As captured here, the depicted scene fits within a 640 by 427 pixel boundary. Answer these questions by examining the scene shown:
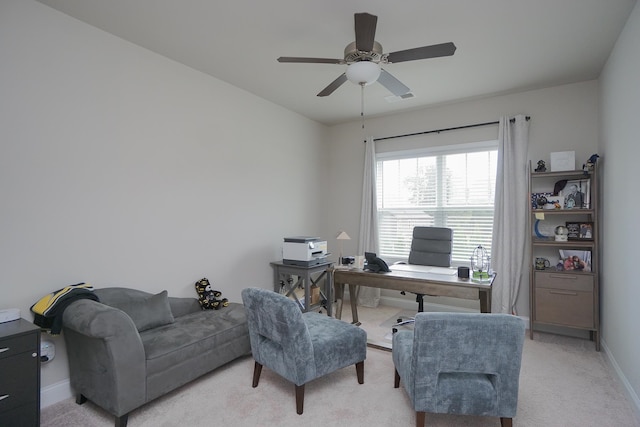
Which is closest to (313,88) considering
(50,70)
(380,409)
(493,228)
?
(50,70)

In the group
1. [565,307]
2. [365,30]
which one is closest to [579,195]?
[565,307]

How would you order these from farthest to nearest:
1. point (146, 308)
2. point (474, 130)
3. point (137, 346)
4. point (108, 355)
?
point (474, 130), point (146, 308), point (137, 346), point (108, 355)

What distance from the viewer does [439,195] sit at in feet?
14.6

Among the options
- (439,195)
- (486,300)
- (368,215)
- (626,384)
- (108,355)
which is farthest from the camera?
(368,215)

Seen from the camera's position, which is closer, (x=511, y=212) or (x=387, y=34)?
(x=387, y=34)

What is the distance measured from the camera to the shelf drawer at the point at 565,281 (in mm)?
3203

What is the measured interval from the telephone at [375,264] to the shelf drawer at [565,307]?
5.26 feet

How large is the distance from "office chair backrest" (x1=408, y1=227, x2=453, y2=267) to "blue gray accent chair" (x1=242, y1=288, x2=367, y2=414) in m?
1.49

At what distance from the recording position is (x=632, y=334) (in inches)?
90.8

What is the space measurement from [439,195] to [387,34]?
2.42 m

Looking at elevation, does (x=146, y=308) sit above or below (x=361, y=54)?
below

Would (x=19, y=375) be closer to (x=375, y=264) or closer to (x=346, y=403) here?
(x=346, y=403)

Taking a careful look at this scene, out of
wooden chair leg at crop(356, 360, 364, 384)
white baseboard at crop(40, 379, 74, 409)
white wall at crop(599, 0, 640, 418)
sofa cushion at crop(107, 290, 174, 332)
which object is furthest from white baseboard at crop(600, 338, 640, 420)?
white baseboard at crop(40, 379, 74, 409)

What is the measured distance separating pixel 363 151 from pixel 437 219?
4.72 feet
